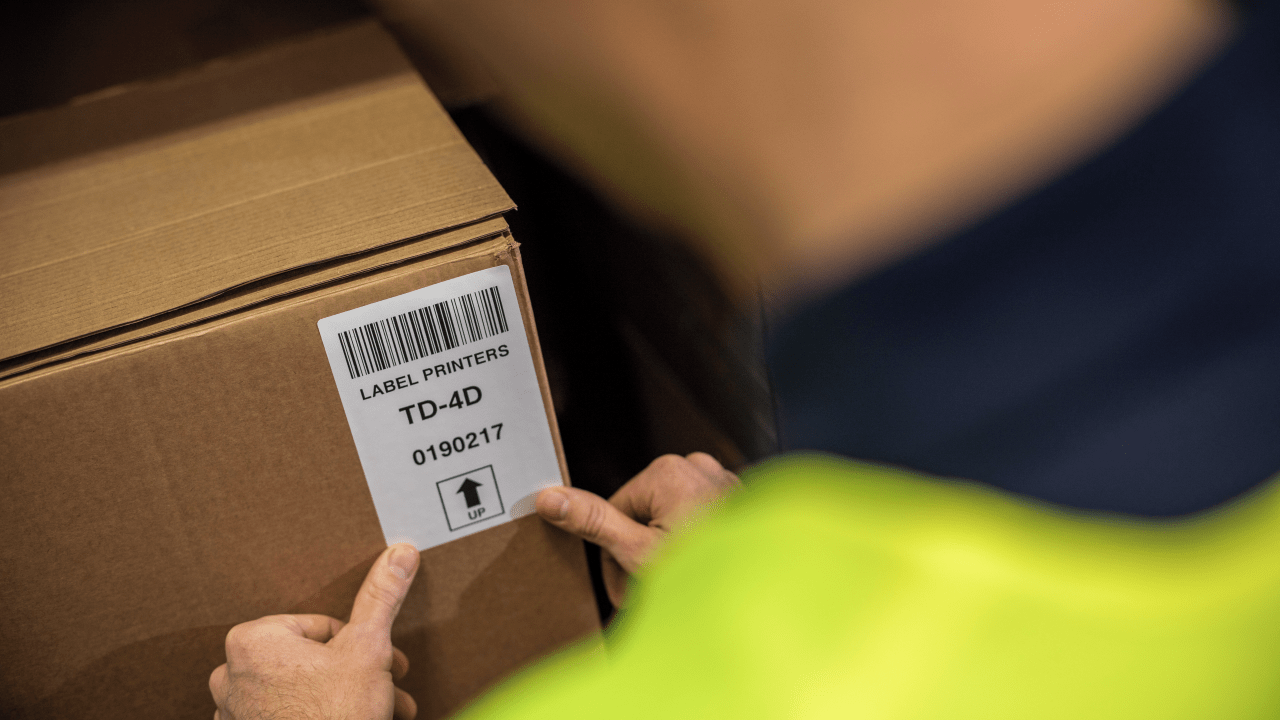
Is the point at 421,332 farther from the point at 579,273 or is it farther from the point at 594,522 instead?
the point at 579,273

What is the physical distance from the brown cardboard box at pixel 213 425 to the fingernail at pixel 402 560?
1 cm

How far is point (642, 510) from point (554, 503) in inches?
4.8

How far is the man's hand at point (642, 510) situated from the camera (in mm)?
528

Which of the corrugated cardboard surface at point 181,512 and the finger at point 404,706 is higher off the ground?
the corrugated cardboard surface at point 181,512

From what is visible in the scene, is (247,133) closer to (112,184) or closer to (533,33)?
(112,184)

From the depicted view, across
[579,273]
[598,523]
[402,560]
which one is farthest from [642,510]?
[579,273]

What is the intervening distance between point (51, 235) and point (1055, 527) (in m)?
0.58

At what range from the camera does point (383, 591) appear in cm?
49

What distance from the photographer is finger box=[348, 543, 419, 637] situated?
0.48m

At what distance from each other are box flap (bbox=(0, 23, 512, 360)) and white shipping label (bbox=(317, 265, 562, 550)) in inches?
1.6

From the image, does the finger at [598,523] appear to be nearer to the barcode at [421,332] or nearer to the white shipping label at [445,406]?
the white shipping label at [445,406]

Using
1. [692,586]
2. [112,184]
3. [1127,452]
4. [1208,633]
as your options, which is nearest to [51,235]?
[112,184]

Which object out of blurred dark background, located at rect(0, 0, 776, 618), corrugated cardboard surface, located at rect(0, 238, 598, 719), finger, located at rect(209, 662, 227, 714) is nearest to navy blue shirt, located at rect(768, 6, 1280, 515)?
blurred dark background, located at rect(0, 0, 776, 618)

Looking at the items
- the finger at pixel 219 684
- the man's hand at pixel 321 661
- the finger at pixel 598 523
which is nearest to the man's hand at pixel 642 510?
the finger at pixel 598 523
